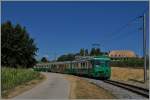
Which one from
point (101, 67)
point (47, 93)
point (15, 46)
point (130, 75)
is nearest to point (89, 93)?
point (47, 93)

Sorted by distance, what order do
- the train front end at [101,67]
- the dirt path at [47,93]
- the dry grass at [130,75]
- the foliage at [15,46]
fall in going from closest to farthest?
the dirt path at [47,93] < the train front end at [101,67] < the foliage at [15,46] < the dry grass at [130,75]

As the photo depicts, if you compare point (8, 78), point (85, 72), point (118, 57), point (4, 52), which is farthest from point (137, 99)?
point (118, 57)

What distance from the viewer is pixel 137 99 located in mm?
22500

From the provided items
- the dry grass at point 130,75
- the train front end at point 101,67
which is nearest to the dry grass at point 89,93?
the train front end at point 101,67

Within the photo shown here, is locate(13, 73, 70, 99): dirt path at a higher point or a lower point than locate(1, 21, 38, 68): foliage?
lower

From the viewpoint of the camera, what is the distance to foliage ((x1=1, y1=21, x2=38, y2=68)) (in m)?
54.7

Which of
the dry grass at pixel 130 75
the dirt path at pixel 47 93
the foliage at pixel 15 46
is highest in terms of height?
the foliage at pixel 15 46

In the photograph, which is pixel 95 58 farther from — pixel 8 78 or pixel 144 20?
pixel 8 78

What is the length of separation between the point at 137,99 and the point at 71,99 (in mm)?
3893

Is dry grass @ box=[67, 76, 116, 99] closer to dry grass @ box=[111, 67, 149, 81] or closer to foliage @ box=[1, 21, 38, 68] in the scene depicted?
dry grass @ box=[111, 67, 149, 81]

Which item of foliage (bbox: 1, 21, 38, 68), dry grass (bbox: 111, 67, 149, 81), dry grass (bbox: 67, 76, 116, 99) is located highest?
foliage (bbox: 1, 21, 38, 68)

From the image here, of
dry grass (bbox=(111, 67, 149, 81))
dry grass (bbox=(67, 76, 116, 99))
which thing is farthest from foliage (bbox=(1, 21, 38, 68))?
dry grass (bbox=(67, 76, 116, 99))

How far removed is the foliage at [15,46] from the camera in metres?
54.7

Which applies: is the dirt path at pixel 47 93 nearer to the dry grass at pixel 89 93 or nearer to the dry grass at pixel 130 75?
the dry grass at pixel 89 93
